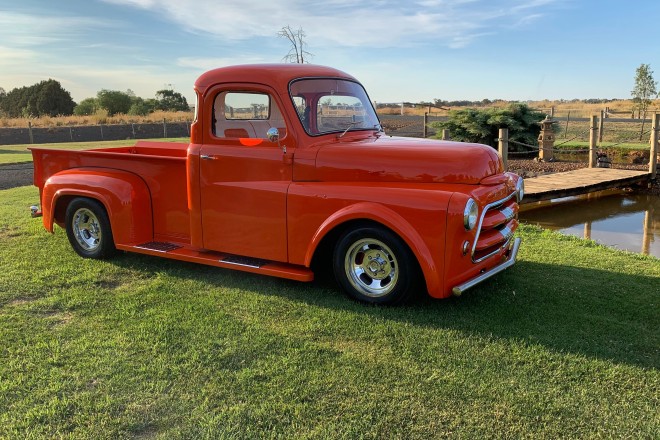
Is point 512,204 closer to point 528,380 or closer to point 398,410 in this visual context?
point 528,380

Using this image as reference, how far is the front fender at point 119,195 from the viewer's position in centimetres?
525

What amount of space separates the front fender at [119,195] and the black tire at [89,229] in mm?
Result: 119

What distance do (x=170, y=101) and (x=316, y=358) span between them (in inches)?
1985

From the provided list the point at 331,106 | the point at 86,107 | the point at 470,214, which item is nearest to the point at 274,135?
the point at 331,106

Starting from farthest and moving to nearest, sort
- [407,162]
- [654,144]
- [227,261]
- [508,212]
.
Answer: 1. [654,144]
2. [227,261]
3. [508,212]
4. [407,162]

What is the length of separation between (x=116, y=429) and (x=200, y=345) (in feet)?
3.14

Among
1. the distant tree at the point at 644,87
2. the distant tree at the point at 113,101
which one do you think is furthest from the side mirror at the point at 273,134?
the distant tree at the point at 113,101

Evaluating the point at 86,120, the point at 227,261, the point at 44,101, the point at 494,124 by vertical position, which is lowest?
the point at 227,261

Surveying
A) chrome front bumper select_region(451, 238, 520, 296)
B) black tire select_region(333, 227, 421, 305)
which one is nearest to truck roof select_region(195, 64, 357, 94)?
black tire select_region(333, 227, 421, 305)

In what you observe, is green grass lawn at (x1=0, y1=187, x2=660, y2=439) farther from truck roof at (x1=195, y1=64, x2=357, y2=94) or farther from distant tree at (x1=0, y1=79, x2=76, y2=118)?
distant tree at (x1=0, y1=79, x2=76, y2=118)

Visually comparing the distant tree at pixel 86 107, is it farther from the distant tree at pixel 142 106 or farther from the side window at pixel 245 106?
the side window at pixel 245 106

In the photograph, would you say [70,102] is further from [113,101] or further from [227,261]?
[227,261]

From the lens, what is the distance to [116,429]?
2758 millimetres

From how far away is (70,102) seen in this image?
50812 mm
